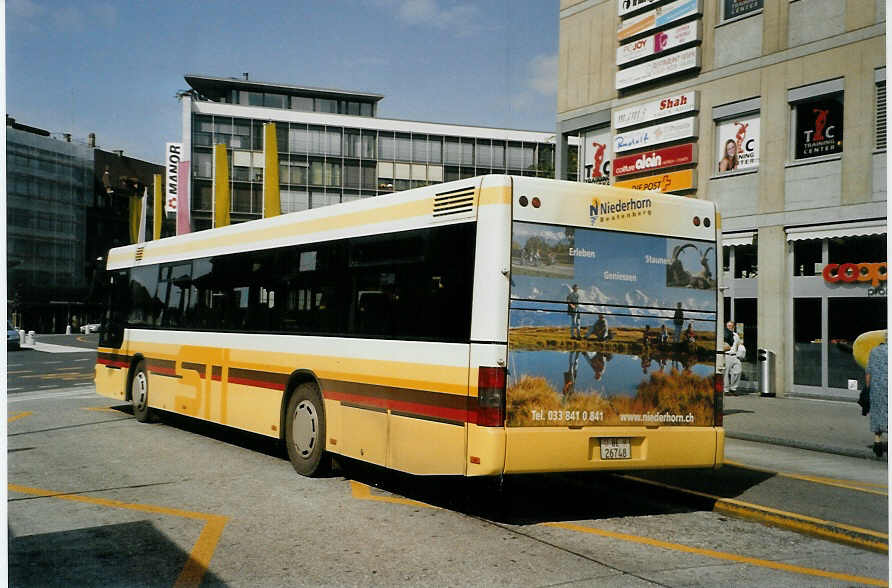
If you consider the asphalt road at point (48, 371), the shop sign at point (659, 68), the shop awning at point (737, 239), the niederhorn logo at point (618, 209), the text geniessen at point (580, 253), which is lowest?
the asphalt road at point (48, 371)

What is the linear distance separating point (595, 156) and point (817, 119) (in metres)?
7.07

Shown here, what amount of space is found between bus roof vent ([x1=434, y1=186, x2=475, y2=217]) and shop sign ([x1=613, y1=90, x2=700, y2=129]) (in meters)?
15.8

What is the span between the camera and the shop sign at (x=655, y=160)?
22.5 metres

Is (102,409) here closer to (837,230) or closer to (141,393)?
(141,393)

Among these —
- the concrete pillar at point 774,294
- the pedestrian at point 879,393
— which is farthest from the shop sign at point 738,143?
the pedestrian at point 879,393

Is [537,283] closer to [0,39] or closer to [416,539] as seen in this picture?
[416,539]

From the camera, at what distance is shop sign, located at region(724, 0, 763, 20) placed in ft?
68.2

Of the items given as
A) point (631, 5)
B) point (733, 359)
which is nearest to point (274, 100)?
point (631, 5)

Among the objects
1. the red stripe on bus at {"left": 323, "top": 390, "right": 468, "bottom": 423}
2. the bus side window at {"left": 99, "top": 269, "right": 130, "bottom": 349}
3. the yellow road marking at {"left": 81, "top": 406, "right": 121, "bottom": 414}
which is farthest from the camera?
the yellow road marking at {"left": 81, "top": 406, "right": 121, "bottom": 414}

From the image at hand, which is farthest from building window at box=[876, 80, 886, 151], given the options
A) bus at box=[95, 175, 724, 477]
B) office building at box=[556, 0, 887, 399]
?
bus at box=[95, 175, 724, 477]

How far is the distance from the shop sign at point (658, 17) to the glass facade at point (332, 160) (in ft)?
138

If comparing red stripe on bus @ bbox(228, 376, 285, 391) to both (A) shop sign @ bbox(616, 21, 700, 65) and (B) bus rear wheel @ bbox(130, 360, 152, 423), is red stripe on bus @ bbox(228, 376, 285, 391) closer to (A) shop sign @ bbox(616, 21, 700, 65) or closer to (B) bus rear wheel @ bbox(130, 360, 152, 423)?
(B) bus rear wheel @ bbox(130, 360, 152, 423)

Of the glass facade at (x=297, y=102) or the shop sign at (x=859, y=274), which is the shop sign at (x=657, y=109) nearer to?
the shop sign at (x=859, y=274)

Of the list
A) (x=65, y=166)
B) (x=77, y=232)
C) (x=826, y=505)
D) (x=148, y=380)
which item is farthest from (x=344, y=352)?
(x=77, y=232)
